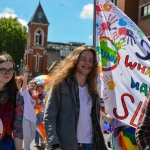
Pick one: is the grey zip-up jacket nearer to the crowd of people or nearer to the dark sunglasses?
the crowd of people

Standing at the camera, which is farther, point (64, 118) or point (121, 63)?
point (121, 63)

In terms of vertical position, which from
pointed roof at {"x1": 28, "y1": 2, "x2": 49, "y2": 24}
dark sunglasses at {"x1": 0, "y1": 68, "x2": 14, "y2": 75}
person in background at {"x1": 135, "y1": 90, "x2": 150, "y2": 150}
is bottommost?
person in background at {"x1": 135, "y1": 90, "x2": 150, "y2": 150}

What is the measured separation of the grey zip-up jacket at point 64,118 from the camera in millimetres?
3562

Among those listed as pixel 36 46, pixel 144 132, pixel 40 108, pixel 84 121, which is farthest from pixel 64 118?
pixel 36 46

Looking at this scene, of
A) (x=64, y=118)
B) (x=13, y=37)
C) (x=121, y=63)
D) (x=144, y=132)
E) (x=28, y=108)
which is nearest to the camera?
(x=144, y=132)

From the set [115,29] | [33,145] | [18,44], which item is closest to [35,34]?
[18,44]

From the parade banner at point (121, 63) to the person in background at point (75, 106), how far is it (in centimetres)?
72

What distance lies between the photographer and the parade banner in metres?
4.67

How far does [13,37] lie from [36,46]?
6216 millimetres

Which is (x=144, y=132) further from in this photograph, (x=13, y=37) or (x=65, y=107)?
(x=13, y=37)

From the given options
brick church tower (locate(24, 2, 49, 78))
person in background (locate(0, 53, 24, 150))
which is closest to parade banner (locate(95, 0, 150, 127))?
person in background (locate(0, 53, 24, 150))

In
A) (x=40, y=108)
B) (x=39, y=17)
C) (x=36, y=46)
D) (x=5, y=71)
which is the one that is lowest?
(x=40, y=108)

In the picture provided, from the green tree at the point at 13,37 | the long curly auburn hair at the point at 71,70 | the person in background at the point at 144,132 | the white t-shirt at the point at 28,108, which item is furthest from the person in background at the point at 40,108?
the green tree at the point at 13,37

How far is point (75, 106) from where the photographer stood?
368 cm
